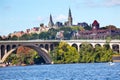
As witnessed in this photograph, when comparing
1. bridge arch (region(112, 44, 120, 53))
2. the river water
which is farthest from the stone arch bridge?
the river water

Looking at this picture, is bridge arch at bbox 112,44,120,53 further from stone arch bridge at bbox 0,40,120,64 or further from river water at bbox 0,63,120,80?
river water at bbox 0,63,120,80

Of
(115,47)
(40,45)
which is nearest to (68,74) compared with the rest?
(40,45)

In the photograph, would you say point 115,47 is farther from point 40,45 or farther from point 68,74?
point 68,74

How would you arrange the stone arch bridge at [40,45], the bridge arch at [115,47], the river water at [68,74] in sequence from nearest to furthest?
the river water at [68,74] → the stone arch bridge at [40,45] → the bridge arch at [115,47]

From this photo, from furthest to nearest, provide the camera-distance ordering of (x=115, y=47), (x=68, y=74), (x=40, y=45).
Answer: (x=115, y=47), (x=40, y=45), (x=68, y=74)

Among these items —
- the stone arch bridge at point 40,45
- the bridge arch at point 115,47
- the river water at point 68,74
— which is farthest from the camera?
the bridge arch at point 115,47

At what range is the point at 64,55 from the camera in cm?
18400

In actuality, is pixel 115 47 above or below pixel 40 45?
below

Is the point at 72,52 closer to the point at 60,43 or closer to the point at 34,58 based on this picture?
the point at 60,43

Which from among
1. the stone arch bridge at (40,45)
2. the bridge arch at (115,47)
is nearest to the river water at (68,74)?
the stone arch bridge at (40,45)

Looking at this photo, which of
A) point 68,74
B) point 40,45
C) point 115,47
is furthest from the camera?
point 115,47

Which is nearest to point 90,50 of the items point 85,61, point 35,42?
point 85,61

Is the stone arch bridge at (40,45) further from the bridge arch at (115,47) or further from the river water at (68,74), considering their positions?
the river water at (68,74)

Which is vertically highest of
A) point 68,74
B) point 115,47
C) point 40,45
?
point 40,45
